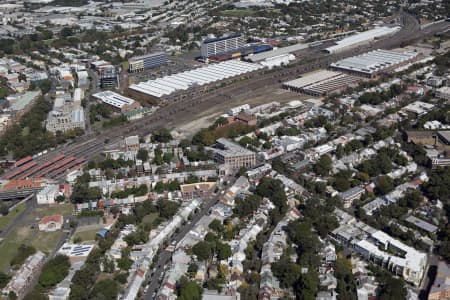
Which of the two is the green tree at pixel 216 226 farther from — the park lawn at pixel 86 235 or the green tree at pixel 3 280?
the green tree at pixel 3 280

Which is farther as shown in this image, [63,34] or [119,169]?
[63,34]

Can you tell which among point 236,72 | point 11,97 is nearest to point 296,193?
point 236,72

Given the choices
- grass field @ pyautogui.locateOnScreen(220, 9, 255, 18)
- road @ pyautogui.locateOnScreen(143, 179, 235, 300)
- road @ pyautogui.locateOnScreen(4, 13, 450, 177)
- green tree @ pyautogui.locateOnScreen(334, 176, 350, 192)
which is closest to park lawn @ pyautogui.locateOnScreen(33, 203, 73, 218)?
road @ pyautogui.locateOnScreen(4, 13, 450, 177)

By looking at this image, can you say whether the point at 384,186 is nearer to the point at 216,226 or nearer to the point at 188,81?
the point at 216,226

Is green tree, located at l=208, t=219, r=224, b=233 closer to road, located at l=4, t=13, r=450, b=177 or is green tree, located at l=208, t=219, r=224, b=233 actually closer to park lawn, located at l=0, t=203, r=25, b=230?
park lawn, located at l=0, t=203, r=25, b=230

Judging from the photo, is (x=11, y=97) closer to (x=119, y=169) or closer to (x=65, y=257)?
(x=119, y=169)
